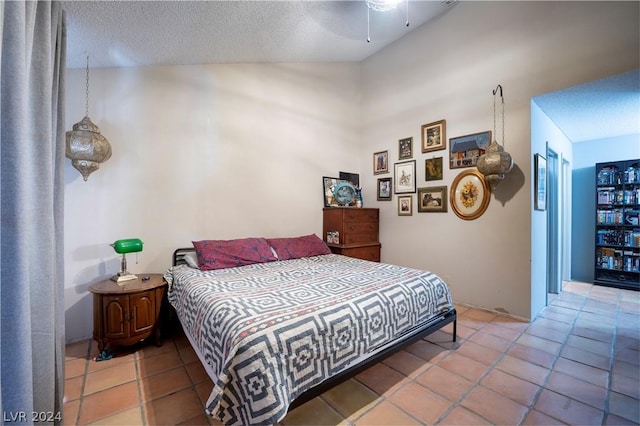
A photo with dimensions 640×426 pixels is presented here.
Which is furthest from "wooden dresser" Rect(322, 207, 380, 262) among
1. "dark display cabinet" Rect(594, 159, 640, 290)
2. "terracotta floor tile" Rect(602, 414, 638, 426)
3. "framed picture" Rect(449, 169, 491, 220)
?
"dark display cabinet" Rect(594, 159, 640, 290)

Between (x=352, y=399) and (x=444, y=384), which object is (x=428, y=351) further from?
(x=352, y=399)

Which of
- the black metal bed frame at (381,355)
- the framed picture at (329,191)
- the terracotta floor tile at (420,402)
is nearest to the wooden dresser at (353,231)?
the framed picture at (329,191)

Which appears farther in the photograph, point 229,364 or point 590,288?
point 590,288

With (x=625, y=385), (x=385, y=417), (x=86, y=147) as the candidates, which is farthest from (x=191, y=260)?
(x=625, y=385)

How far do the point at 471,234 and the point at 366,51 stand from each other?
3243 mm

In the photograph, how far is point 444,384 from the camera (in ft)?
5.98

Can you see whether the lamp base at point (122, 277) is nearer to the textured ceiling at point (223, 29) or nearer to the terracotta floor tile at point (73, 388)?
the terracotta floor tile at point (73, 388)

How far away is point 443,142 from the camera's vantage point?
346 centimetres

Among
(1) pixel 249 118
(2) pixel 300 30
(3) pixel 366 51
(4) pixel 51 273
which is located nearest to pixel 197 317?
(4) pixel 51 273

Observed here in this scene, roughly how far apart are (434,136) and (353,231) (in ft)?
5.75

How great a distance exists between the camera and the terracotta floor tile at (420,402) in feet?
5.06

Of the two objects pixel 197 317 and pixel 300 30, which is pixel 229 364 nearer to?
pixel 197 317

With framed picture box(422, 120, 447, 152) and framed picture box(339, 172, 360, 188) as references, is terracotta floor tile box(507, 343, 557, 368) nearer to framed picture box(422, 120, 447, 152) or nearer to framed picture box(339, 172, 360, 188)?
framed picture box(422, 120, 447, 152)

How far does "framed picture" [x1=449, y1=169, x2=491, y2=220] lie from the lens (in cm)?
308
